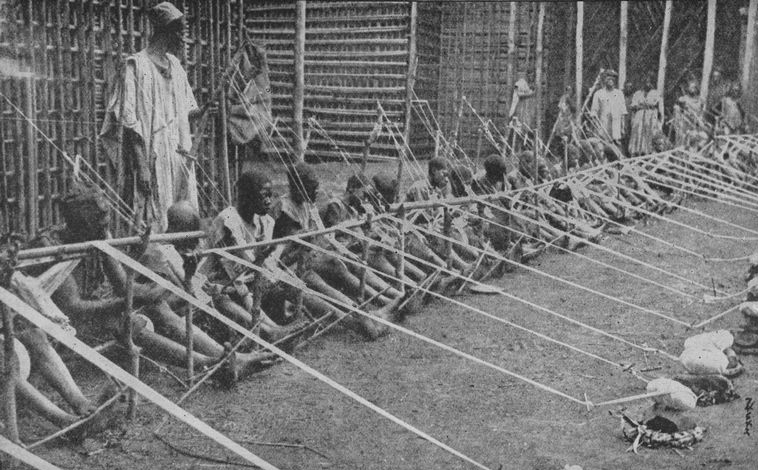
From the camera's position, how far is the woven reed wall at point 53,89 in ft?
17.7

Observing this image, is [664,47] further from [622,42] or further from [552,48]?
[552,48]

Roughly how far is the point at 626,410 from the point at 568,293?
8.73 feet

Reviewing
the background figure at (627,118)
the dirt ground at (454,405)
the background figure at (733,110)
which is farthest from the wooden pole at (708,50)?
the dirt ground at (454,405)

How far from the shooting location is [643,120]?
50.4 ft

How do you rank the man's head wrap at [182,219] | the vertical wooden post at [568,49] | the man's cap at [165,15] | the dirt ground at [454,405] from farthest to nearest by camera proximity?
1. the vertical wooden post at [568,49]
2. the man's cap at [165,15]
3. the man's head wrap at [182,219]
4. the dirt ground at [454,405]

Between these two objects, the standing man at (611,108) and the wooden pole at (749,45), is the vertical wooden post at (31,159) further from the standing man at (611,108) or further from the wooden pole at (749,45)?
the wooden pole at (749,45)

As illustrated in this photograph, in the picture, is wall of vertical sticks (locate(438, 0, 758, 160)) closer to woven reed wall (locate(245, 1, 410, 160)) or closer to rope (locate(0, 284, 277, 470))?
woven reed wall (locate(245, 1, 410, 160))

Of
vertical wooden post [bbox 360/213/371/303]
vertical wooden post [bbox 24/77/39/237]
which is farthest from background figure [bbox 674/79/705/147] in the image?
vertical wooden post [bbox 24/77/39/237]

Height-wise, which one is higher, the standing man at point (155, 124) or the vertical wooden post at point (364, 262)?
the standing man at point (155, 124)

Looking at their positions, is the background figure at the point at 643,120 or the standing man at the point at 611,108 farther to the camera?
the background figure at the point at 643,120

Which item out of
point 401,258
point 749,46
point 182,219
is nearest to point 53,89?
point 182,219

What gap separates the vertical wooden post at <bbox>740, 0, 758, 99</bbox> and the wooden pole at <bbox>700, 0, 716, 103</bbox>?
0.14 metres

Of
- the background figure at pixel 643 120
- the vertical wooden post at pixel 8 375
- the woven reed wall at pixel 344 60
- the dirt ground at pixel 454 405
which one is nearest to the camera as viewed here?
the vertical wooden post at pixel 8 375

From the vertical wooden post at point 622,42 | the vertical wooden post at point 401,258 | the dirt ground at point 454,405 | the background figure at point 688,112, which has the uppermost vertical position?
the vertical wooden post at point 622,42
